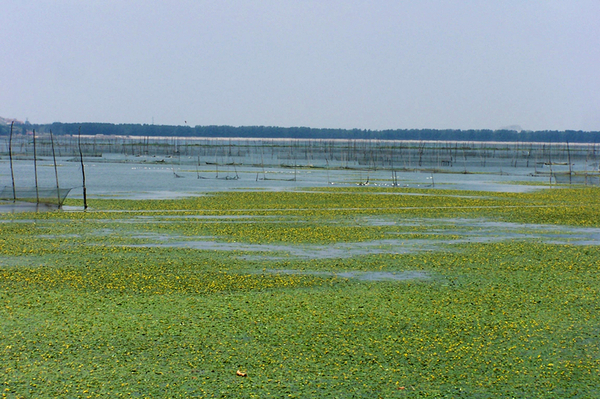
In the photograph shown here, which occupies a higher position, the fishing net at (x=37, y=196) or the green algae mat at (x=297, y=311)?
the green algae mat at (x=297, y=311)

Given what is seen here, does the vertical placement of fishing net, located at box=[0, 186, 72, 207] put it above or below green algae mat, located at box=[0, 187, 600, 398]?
below

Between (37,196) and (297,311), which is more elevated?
(37,196)

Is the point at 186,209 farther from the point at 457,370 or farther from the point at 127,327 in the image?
the point at 457,370

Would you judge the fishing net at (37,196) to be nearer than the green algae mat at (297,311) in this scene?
No

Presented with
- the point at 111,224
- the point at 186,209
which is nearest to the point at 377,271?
Result: the point at 111,224

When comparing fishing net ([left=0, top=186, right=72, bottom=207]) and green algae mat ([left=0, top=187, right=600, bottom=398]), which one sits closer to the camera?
green algae mat ([left=0, top=187, right=600, bottom=398])

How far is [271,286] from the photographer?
14.6 metres

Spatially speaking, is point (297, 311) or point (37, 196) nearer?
point (297, 311)

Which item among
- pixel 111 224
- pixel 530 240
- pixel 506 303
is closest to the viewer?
pixel 506 303

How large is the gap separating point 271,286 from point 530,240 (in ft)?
36.6

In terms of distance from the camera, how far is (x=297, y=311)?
12.4 metres

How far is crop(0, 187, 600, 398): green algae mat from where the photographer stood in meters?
8.92

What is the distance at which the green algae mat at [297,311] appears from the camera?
29.3 ft

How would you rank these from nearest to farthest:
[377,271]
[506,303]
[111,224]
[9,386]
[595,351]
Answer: [9,386]
[595,351]
[506,303]
[377,271]
[111,224]
